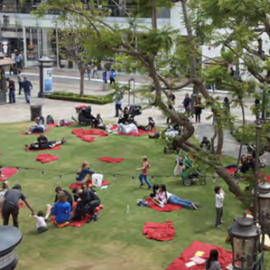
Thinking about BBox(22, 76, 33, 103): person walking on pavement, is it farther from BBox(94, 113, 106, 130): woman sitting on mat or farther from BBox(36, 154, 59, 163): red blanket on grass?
BBox(36, 154, 59, 163): red blanket on grass

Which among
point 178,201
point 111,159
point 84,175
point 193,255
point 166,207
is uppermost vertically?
point 84,175

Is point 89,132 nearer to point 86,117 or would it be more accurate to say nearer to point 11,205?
point 86,117

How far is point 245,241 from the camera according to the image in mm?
7375

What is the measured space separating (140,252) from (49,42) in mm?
39064

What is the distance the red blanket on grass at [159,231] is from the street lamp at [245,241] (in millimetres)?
5156

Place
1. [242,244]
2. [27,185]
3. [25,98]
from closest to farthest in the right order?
[242,244]
[27,185]
[25,98]

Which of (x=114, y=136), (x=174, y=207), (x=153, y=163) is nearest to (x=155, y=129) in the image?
(x=114, y=136)

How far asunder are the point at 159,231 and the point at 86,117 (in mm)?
12402

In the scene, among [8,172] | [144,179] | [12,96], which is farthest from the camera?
[12,96]

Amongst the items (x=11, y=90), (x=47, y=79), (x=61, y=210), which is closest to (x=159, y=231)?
(x=61, y=210)

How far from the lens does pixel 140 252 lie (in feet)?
39.7

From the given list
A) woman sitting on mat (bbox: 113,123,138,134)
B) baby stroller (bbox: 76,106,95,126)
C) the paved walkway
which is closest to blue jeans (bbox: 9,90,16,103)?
the paved walkway

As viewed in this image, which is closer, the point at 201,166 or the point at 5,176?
the point at 201,166

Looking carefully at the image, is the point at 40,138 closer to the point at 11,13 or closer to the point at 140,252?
the point at 140,252
